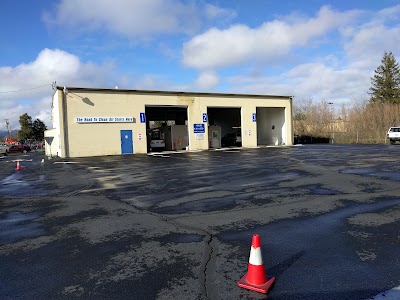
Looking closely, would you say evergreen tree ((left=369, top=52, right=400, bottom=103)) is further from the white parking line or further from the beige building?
the white parking line

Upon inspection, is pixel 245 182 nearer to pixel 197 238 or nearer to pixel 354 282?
pixel 197 238

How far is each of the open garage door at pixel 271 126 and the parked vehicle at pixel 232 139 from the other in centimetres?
344

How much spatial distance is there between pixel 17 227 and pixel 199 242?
12.7 feet

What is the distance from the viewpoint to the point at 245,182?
11109 millimetres

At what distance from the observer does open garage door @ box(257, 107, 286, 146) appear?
40.4 metres

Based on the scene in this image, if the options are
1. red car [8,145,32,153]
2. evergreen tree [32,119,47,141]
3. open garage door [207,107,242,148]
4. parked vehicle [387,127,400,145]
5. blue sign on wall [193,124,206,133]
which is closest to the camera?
blue sign on wall [193,124,206,133]

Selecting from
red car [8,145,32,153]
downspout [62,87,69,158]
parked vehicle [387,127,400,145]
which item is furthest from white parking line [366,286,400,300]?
red car [8,145,32,153]

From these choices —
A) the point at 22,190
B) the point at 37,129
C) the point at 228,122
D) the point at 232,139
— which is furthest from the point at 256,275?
the point at 37,129

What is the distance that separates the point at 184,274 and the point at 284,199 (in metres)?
4.75

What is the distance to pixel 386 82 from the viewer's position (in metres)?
64.3

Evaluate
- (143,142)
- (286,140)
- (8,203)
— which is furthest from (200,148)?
(8,203)

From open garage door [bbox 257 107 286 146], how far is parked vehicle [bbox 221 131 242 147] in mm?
3436

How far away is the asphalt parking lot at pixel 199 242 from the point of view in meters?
3.76

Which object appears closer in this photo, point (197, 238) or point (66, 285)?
point (66, 285)
